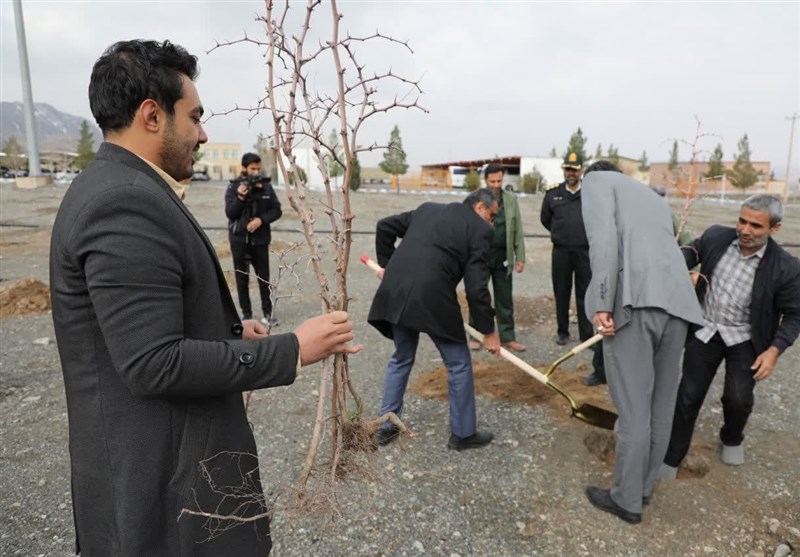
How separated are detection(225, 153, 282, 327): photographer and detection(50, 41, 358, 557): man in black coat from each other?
4608mm

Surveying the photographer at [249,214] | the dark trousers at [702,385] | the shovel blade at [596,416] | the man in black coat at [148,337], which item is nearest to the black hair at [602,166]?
Answer: the dark trousers at [702,385]

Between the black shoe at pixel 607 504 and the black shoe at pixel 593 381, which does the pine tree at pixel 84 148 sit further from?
the black shoe at pixel 607 504

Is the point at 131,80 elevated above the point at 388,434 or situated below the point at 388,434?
above

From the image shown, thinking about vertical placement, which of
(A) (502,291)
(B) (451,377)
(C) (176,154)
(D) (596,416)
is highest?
(C) (176,154)

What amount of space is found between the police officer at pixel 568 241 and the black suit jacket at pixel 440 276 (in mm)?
2137

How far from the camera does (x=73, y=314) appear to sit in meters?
1.13

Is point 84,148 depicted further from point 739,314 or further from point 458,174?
point 739,314

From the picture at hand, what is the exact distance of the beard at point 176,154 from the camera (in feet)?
3.99

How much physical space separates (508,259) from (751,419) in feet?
8.44

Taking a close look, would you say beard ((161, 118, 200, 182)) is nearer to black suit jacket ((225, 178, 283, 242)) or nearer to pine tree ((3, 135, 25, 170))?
black suit jacket ((225, 178, 283, 242))

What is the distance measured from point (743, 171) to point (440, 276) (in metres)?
46.7

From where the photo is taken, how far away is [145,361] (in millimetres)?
1030

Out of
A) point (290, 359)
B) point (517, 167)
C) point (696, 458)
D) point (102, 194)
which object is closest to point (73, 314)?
point (102, 194)

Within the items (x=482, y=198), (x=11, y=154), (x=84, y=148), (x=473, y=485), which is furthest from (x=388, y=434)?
(x=84, y=148)
